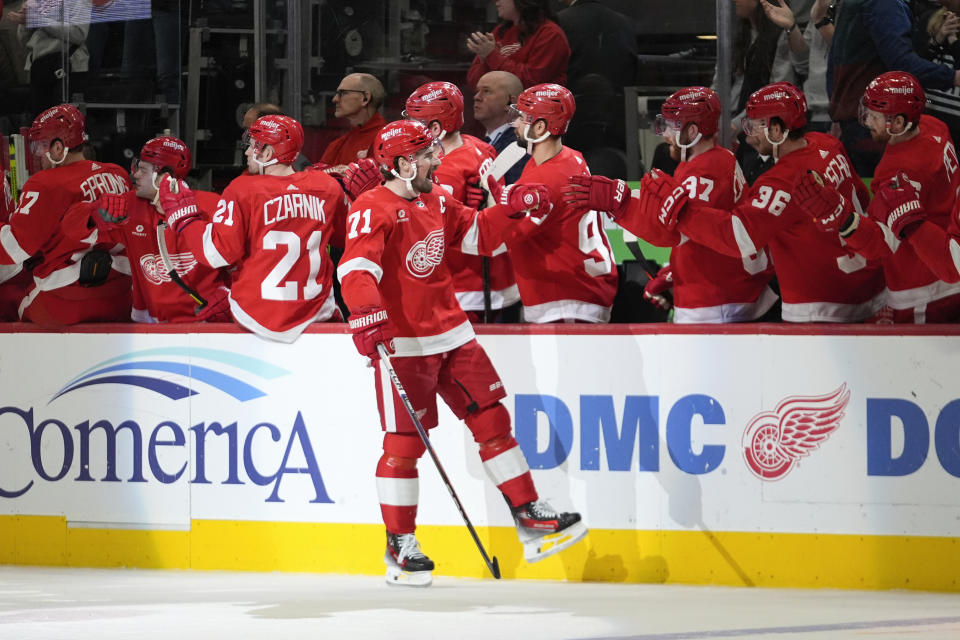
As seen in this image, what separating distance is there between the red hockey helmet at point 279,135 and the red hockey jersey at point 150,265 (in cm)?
44

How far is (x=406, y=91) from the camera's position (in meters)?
8.50

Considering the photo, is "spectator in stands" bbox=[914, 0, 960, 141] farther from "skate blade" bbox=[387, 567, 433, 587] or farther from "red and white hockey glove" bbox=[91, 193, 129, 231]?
"red and white hockey glove" bbox=[91, 193, 129, 231]

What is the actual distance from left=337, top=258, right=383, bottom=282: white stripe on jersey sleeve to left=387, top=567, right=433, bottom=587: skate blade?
113cm

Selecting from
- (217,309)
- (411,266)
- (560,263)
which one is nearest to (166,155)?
(217,309)

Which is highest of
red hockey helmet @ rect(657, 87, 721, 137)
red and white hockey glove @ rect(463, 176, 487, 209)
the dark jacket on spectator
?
the dark jacket on spectator

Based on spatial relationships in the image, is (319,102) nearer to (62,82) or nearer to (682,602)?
(62,82)

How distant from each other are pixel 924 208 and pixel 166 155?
3.22 m

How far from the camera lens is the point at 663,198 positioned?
6328 mm

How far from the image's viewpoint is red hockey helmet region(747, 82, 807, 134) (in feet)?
21.1

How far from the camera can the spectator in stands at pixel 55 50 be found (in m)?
9.02

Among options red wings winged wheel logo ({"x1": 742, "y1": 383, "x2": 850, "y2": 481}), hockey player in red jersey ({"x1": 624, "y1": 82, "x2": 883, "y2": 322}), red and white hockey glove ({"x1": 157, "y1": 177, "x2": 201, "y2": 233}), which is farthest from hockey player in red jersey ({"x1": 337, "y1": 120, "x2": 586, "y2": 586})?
red and white hockey glove ({"x1": 157, "y1": 177, "x2": 201, "y2": 233})

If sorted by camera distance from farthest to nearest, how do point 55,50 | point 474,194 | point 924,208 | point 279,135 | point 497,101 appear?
point 55,50
point 497,101
point 474,194
point 279,135
point 924,208

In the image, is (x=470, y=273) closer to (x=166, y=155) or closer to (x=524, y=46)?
(x=166, y=155)

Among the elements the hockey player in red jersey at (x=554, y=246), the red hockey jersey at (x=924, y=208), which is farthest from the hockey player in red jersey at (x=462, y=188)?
the red hockey jersey at (x=924, y=208)
